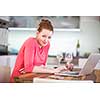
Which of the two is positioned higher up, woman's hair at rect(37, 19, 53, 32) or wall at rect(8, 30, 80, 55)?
woman's hair at rect(37, 19, 53, 32)

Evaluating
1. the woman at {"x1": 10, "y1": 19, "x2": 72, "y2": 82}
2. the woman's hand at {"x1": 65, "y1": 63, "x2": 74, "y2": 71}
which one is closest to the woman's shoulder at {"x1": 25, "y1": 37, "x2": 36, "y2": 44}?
the woman at {"x1": 10, "y1": 19, "x2": 72, "y2": 82}

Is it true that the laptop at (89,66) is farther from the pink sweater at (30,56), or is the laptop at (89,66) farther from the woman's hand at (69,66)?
the pink sweater at (30,56)

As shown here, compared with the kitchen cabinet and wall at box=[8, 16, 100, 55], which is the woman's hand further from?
the kitchen cabinet

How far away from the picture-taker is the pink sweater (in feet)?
4.00

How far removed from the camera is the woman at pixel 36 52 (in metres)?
1.22

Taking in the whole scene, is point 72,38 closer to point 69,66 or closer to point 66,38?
point 66,38

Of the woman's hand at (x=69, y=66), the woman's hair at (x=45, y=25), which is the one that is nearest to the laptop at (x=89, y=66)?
the woman's hand at (x=69, y=66)

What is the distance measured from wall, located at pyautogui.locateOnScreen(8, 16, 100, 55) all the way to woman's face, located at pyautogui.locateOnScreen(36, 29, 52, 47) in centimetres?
3

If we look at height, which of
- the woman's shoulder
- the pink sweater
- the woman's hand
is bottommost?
the woman's hand

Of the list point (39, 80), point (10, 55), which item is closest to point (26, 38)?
point (10, 55)

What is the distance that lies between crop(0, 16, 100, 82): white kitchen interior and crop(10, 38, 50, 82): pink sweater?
0.02 m
